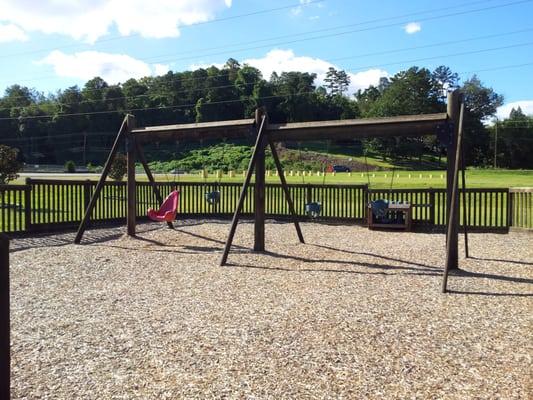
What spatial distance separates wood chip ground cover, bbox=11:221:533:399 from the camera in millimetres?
3305

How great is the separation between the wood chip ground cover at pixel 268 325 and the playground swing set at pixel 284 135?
2.17 ft

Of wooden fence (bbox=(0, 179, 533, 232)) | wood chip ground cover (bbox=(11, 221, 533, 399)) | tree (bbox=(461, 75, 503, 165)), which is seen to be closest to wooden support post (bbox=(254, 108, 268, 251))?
wood chip ground cover (bbox=(11, 221, 533, 399))

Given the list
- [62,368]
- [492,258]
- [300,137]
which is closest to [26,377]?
[62,368]

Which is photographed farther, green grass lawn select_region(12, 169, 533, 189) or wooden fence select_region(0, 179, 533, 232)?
green grass lawn select_region(12, 169, 533, 189)

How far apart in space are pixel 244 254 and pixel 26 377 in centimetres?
551

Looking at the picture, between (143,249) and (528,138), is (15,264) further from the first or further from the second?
(528,138)

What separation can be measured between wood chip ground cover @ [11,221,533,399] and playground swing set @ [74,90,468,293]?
661 millimetres

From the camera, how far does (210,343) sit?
13.5ft

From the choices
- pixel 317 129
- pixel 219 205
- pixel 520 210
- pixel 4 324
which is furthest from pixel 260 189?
pixel 4 324

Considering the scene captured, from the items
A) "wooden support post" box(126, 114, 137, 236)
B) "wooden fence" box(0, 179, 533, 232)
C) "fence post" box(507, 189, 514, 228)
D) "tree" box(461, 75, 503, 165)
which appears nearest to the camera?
"wooden support post" box(126, 114, 137, 236)

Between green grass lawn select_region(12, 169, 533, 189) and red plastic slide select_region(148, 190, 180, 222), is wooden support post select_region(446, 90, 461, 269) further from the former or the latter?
green grass lawn select_region(12, 169, 533, 189)

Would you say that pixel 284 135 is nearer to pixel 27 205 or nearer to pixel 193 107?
pixel 27 205

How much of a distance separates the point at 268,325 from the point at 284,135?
4.91 m

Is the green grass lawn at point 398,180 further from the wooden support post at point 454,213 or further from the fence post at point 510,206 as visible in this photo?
the wooden support post at point 454,213
